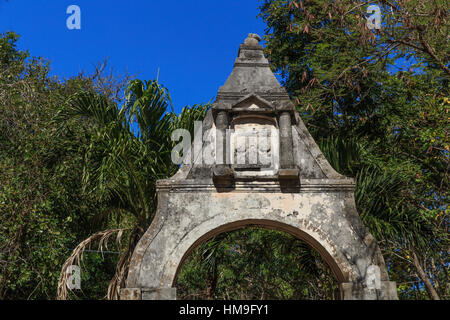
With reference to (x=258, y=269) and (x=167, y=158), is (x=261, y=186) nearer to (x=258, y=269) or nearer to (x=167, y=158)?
(x=167, y=158)

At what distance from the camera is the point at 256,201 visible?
23.5ft

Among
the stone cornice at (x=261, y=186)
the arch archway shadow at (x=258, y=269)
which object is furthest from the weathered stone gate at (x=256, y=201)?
the arch archway shadow at (x=258, y=269)

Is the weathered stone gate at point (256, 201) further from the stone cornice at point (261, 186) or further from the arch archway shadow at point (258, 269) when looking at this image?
the arch archway shadow at point (258, 269)

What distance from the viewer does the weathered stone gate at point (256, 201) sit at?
6.82 metres

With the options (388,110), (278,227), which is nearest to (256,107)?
(278,227)

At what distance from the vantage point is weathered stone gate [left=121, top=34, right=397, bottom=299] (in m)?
6.82

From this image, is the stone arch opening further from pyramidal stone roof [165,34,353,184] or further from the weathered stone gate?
pyramidal stone roof [165,34,353,184]

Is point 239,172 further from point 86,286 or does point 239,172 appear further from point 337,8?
point 86,286

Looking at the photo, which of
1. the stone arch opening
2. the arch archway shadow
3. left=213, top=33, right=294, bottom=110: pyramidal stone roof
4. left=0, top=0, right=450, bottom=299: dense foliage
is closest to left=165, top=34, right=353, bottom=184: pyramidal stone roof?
left=213, top=33, right=294, bottom=110: pyramidal stone roof

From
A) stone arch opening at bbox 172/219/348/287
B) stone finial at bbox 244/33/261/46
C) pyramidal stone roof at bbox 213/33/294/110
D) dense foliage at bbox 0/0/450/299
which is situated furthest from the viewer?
dense foliage at bbox 0/0/450/299

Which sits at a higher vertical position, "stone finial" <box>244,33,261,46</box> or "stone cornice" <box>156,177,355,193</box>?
"stone finial" <box>244,33,261,46</box>

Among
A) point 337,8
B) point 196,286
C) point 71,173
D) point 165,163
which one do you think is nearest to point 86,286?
point 71,173

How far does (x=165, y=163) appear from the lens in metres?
→ 9.48

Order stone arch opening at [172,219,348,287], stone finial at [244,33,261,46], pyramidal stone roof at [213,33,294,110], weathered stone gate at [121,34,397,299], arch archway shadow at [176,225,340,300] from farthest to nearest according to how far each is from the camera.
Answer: arch archway shadow at [176,225,340,300] < stone finial at [244,33,261,46] < pyramidal stone roof at [213,33,294,110] < stone arch opening at [172,219,348,287] < weathered stone gate at [121,34,397,299]
